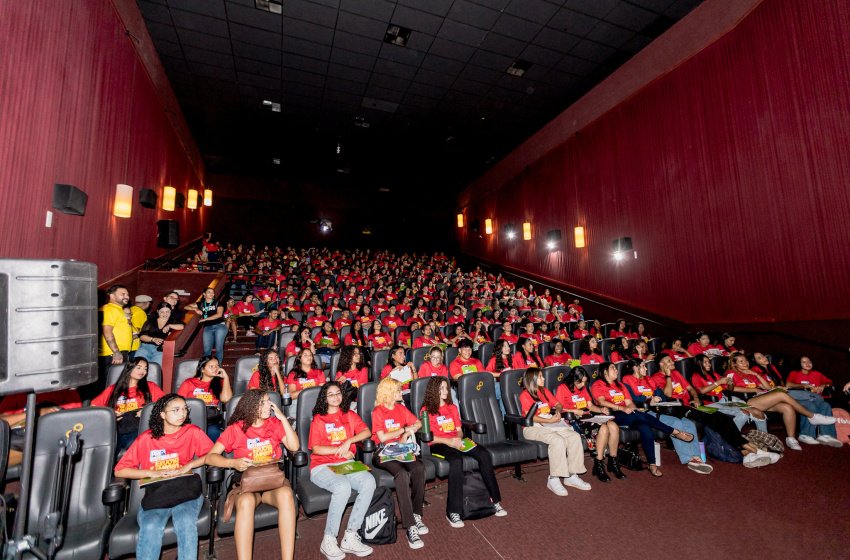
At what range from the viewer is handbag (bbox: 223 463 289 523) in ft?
7.61

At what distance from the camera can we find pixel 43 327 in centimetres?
138

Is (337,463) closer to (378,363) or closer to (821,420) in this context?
(378,363)

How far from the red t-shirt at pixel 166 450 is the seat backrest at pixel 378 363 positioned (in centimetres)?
215

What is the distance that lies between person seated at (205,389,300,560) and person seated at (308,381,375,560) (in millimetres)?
230

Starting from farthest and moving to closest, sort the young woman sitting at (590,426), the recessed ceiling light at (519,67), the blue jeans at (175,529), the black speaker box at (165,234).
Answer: the recessed ceiling light at (519,67)
the black speaker box at (165,234)
the young woman sitting at (590,426)
the blue jeans at (175,529)

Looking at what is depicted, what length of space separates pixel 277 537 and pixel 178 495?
2.71ft

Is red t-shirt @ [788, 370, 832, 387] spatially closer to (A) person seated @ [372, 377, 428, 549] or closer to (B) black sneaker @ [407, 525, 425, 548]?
(A) person seated @ [372, 377, 428, 549]

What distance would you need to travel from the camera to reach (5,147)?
10.2 ft

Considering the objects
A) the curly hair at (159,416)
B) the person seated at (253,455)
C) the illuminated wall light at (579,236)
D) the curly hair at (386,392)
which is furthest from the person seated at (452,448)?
the illuminated wall light at (579,236)

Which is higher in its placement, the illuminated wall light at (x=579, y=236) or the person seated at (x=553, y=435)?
the illuminated wall light at (x=579, y=236)

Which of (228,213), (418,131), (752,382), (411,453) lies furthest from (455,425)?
(228,213)

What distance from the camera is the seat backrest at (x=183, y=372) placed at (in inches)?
142

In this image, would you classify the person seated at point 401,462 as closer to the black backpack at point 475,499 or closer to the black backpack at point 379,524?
the black backpack at point 379,524

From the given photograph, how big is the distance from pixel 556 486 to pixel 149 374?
12.0 feet
